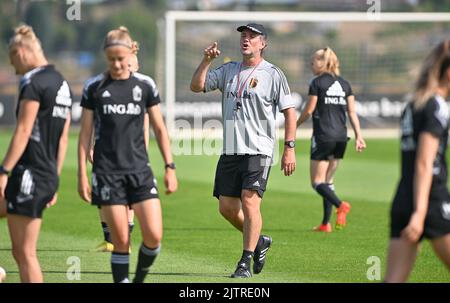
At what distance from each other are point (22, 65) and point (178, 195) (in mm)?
11179

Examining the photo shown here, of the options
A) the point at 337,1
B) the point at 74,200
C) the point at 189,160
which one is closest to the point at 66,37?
the point at 337,1

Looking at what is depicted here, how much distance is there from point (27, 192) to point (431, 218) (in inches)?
119

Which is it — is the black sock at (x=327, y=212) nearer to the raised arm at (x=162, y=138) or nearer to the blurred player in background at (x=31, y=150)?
the raised arm at (x=162, y=138)

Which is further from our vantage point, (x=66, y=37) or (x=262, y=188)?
(x=66, y=37)

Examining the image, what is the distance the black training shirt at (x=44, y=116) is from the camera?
318 inches

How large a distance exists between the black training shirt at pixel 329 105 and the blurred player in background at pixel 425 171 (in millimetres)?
6969

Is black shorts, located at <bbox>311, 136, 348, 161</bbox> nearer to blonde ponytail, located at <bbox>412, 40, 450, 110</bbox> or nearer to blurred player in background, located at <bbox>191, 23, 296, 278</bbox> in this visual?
blurred player in background, located at <bbox>191, 23, 296, 278</bbox>

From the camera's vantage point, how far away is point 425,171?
6.96 metres

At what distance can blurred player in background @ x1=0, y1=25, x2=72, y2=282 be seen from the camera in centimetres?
802

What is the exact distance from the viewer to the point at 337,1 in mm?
53219

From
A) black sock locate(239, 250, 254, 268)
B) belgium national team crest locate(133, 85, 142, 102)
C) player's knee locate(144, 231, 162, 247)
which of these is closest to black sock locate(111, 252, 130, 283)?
player's knee locate(144, 231, 162, 247)

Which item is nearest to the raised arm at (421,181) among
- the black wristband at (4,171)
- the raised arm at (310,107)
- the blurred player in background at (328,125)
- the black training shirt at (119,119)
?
the black training shirt at (119,119)

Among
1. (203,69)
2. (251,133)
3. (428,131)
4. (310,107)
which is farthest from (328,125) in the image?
(428,131)
